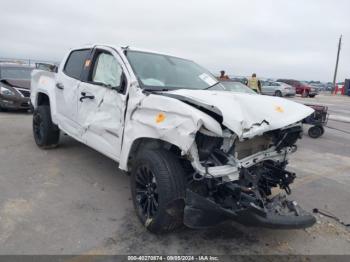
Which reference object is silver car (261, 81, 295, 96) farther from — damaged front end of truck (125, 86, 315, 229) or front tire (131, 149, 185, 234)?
front tire (131, 149, 185, 234)

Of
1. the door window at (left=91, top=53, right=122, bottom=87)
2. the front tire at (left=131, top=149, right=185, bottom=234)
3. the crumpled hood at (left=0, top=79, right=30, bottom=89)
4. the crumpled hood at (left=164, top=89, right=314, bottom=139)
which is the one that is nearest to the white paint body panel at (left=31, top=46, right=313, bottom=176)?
the crumpled hood at (left=164, top=89, right=314, bottom=139)

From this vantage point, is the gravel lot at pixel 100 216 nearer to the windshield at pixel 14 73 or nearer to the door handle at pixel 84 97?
the door handle at pixel 84 97

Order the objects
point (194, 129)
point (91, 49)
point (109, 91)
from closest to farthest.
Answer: point (194, 129) → point (109, 91) → point (91, 49)

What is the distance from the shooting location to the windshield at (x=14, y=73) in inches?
444

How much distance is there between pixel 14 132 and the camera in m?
7.87

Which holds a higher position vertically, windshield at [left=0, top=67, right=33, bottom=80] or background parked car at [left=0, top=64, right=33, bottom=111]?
windshield at [left=0, top=67, right=33, bottom=80]

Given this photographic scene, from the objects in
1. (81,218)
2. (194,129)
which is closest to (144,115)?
(194,129)

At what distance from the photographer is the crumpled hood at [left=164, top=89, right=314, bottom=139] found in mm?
2963

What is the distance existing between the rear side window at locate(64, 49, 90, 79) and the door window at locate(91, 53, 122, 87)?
0.41 m

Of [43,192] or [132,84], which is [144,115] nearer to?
[132,84]

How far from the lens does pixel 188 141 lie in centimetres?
294

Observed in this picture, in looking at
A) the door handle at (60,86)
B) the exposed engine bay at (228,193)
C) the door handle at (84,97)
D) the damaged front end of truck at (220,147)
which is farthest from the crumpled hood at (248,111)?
Result: the door handle at (60,86)

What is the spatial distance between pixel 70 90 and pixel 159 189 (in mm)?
2761

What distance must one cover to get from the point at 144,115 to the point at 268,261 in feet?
6.11
